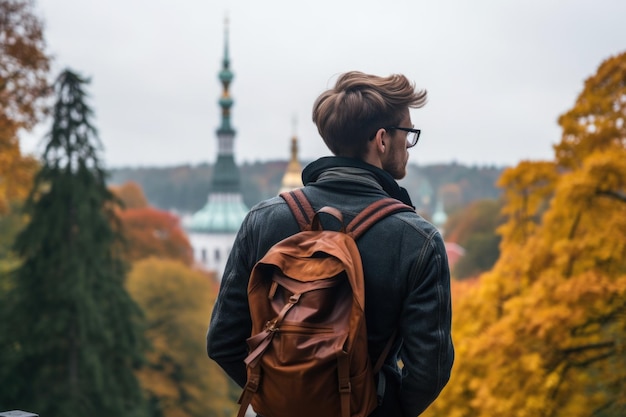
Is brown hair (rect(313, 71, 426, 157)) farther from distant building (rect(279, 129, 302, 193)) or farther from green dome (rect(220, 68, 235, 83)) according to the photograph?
green dome (rect(220, 68, 235, 83))

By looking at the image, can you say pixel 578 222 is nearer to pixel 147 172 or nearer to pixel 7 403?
pixel 7 403

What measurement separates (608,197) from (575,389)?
213cm

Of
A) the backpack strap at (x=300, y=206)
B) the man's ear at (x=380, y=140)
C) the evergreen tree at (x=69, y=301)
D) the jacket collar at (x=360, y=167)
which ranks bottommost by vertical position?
the evergreen tree at (x=69, y=301)

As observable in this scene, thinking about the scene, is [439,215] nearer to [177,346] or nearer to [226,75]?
[226,75]

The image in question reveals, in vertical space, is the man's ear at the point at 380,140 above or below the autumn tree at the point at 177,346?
above

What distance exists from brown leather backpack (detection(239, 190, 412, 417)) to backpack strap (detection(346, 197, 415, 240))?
0.11 ft

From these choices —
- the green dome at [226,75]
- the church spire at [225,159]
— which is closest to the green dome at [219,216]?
the church spire at [225,159]

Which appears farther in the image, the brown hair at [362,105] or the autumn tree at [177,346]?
the autumn tree at [177,346]

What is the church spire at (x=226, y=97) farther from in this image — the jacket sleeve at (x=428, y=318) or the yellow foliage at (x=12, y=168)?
the jacket sleeve at (x=428, y=318)

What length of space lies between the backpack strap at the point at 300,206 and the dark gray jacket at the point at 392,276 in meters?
0.02

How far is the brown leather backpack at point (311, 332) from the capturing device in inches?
101

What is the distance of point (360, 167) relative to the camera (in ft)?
9.32

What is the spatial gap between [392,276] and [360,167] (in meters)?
0.31

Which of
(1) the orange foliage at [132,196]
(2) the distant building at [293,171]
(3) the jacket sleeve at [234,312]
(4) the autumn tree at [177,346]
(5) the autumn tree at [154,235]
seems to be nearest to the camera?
(3) the jacket sleeve at [234,312]
